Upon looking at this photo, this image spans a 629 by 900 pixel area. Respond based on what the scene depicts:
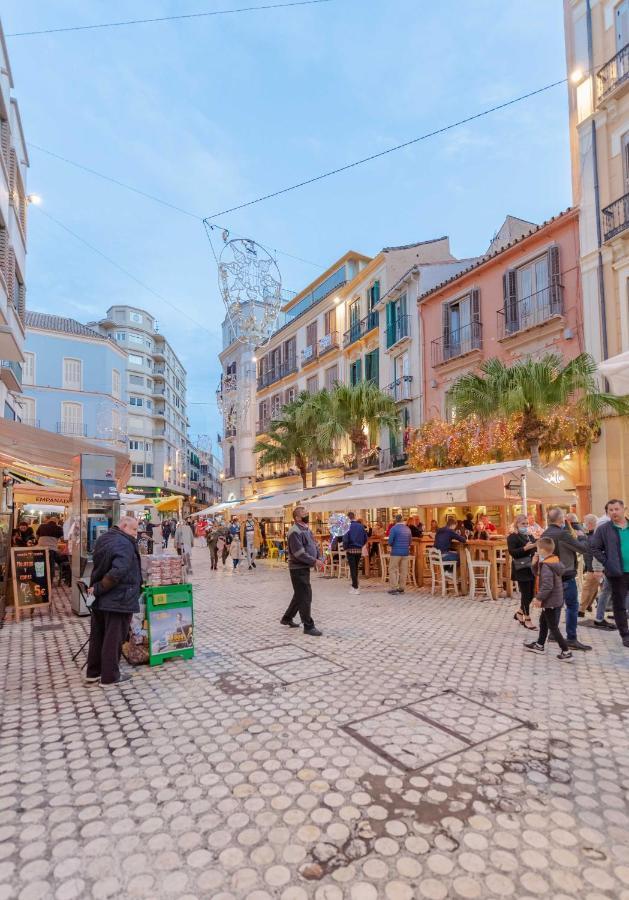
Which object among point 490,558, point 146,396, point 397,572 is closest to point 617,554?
point 490,558

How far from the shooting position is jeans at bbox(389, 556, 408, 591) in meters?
11.5

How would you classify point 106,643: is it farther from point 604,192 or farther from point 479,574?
point 604,192

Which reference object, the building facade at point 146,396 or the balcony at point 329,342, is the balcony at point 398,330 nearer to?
the balcony at point 329,342

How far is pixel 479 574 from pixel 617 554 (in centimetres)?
496

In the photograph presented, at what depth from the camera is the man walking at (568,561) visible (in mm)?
6449

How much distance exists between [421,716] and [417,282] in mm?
19612

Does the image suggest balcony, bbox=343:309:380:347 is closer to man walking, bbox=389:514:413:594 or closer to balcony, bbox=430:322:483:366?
balcony, bbox=430:322:483:366

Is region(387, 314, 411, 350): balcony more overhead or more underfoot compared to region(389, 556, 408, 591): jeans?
more overhead

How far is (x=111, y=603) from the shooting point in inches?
205

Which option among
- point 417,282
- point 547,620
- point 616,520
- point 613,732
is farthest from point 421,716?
point 417,282

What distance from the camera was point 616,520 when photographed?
6.43m

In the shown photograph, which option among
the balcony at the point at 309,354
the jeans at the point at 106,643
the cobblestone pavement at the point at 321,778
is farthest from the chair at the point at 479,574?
the balcony at the point at 309,354

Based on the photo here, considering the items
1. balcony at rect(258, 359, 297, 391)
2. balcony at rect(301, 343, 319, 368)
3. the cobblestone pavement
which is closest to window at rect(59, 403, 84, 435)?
balcony at rect(258, 359, 297, 391)

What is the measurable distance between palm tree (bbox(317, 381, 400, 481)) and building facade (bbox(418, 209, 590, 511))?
1.99 m
